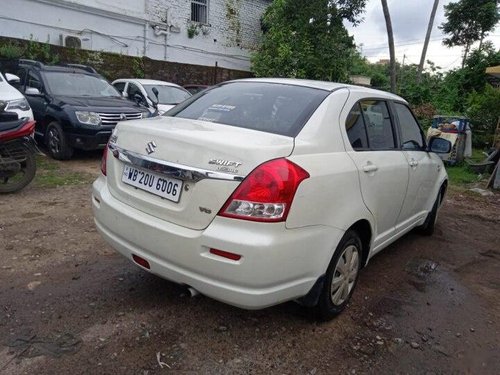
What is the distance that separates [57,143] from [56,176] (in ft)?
4.20

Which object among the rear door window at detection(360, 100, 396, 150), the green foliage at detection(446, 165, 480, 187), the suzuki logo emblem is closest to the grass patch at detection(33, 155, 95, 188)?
the suzuki logo emblem

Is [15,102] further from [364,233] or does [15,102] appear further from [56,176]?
[364,233]

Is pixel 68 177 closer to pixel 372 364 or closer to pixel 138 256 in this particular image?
pixel 138 256

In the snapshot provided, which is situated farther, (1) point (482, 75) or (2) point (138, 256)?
(1) point (482, 75)

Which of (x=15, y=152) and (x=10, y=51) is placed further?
(x=10, y=51)

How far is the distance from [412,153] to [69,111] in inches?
235

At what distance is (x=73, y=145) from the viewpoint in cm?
777

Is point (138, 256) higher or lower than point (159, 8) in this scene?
lower

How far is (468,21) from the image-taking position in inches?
933

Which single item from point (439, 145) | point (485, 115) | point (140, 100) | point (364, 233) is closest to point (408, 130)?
point (439, 145)

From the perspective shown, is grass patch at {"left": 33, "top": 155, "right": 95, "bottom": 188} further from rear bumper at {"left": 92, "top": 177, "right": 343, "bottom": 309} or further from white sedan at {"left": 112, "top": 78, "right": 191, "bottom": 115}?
rear bumper at {"left": 92, "top": 177, "right": 343, "bottom": 309}

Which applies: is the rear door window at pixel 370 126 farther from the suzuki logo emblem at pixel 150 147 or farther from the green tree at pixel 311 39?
the green tree at pixel 311 39

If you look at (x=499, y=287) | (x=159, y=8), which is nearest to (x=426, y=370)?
(x=499, y=287)

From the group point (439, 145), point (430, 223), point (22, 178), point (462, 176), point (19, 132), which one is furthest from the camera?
point (462, 176)
